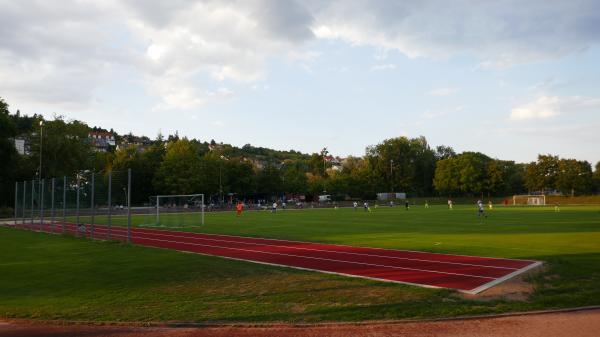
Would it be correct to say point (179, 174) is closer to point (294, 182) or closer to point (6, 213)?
point (294, 182)

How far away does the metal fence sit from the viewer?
83.8 feet

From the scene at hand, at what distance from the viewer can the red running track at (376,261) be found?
12.2m

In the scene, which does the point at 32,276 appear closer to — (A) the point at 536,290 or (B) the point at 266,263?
(B) the point at 266,263

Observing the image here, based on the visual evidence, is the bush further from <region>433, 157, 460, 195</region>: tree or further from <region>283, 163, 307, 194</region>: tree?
<region>433, 157, 460, 195</region>: tree

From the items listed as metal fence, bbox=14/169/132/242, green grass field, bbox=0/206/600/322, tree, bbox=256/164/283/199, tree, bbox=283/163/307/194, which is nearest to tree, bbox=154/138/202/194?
tree, bbox=256/164/283/199

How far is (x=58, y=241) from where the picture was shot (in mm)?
24688

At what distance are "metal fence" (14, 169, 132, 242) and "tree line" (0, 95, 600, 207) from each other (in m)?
33.7

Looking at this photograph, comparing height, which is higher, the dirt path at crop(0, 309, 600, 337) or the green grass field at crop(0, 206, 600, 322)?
the green grass field at crop(0, 206, 600, 322)

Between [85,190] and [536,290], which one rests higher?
[85,190]

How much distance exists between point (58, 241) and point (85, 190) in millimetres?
3423

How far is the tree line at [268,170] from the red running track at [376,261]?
5143 centimetres

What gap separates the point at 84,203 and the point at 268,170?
80487 mm

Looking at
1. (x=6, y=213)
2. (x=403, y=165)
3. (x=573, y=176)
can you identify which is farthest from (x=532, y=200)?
(x=6, y=213)

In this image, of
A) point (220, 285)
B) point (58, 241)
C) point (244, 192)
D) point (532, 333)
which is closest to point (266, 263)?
point (220, 285)
